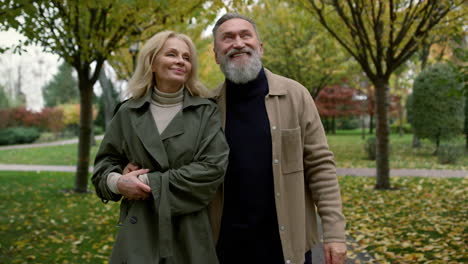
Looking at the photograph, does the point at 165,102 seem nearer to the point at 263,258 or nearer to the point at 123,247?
the point at 123,247

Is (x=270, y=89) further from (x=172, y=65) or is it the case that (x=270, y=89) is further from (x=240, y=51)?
(x=172, y=65)

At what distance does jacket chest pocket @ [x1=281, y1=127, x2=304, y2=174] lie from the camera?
2229 millimetres

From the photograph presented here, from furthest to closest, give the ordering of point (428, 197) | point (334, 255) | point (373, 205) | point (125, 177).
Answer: point (428, 197) → point (373, 205) → point (334, 255) → point (125, 177)

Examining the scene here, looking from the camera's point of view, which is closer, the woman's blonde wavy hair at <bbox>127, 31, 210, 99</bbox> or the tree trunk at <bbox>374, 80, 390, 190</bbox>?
the woman's blonde wavy hair at <bbox>127, 31, 210, 99</bbox>

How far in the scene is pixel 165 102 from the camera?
7.43ft

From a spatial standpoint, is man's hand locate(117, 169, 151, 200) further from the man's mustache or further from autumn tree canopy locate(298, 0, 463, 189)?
autumn tree canopy locate(298, 0, 463, 189)

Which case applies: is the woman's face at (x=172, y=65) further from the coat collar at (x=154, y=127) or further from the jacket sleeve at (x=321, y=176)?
the jacket sleeve at (x=321, y=176)

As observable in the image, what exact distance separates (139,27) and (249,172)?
6.93 m

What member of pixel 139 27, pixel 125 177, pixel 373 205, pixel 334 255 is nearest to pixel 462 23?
pixel 373 205

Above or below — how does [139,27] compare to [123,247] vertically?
above

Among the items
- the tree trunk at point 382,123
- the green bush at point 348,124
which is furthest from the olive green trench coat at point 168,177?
the green bush at point 348,124

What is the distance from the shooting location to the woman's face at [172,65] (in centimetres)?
220

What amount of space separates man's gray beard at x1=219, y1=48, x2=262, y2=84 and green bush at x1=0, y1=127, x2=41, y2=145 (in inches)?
1298

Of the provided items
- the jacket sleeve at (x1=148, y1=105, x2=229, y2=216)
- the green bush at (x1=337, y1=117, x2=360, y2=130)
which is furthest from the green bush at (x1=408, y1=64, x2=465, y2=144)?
the green bush at (x1=337, y1=117, x2=360, y2=130)
